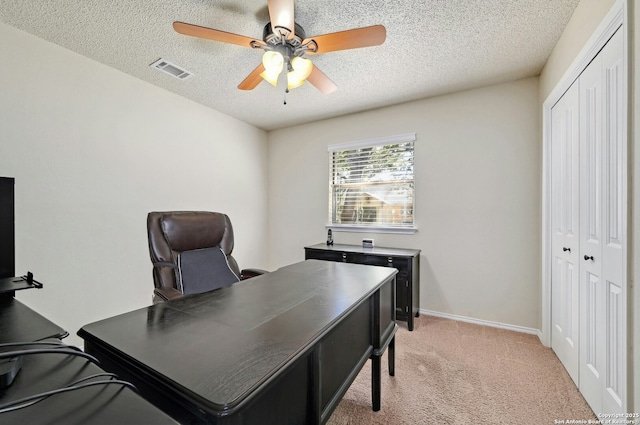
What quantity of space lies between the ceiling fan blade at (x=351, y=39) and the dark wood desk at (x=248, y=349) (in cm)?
144

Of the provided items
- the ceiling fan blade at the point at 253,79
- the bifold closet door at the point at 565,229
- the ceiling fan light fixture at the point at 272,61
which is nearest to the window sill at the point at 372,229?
the bifold closet door at the point at 565,229

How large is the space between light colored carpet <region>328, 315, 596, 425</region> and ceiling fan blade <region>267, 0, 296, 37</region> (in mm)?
2311

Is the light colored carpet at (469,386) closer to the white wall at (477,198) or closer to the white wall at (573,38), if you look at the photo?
the white wall at (477,198)

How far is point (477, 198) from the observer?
291 centimetres

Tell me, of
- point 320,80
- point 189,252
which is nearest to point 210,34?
point 320,80

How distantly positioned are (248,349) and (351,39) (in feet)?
5.55

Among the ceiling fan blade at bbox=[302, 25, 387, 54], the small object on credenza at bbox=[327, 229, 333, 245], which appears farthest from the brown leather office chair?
the small object on credenza at bbox=[327, 229, 333, 245]

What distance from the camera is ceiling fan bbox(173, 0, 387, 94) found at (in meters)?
1.51

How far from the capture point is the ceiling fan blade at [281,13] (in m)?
1.43

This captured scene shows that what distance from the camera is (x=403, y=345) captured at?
8.09ft

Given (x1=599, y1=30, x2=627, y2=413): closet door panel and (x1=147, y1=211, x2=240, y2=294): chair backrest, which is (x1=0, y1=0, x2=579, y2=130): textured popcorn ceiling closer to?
(x1=599, y1=30, x2=627, y2=413): closet door panel

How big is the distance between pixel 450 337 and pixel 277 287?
2003 millimetres

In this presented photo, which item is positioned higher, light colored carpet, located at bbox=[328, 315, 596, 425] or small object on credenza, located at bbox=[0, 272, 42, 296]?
small object on credenza, located at bbox=[0, 272, 42, 296]

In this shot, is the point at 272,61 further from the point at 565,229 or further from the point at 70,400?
the point at 565,229
